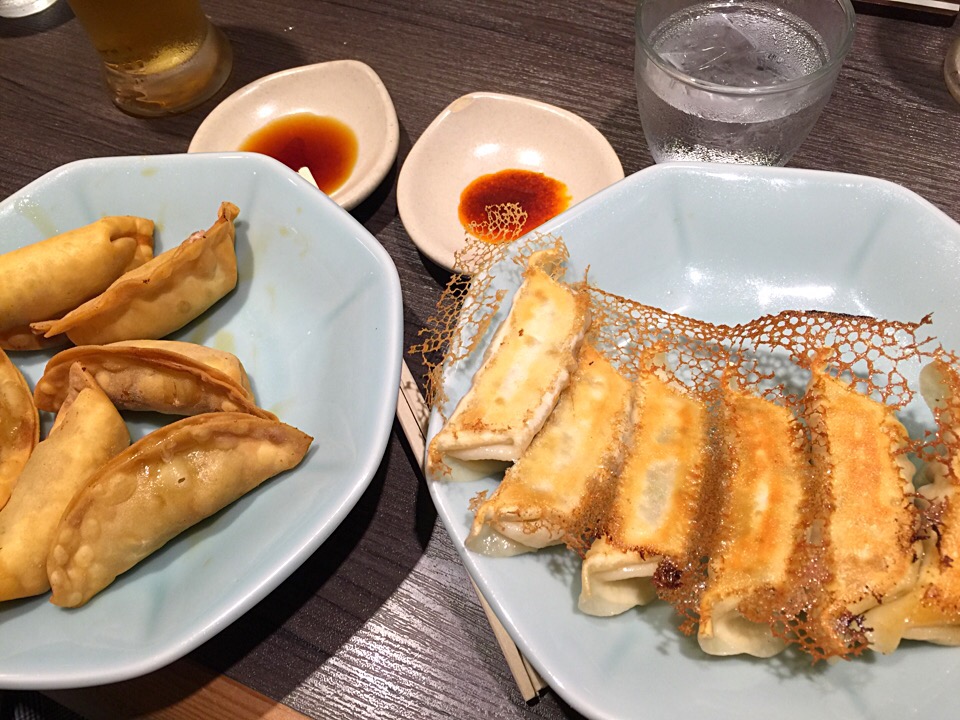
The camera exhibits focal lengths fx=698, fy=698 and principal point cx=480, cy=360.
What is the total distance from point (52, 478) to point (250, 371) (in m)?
0.48

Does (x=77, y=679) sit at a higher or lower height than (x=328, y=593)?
higher

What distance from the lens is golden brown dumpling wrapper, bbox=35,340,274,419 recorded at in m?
1.50

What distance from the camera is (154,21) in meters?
2.36

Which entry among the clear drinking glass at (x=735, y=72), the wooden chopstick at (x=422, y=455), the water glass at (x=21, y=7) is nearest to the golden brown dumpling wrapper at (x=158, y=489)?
the wooden chopstick at (x=422, y=455)

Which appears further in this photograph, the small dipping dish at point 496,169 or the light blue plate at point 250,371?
the small dipping dish at point 496,169

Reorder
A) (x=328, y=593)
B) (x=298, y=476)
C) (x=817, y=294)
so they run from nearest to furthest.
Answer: (x=298, y=476) → (x=328, y=593) → (x=817, y=294)

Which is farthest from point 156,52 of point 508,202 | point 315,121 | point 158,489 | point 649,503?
point 649,503

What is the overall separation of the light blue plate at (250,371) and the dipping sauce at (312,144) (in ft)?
1.67

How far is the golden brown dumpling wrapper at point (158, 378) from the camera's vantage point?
58.9 inches

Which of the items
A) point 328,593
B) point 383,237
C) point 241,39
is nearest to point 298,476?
point 328,593

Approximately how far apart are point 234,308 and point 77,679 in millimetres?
926

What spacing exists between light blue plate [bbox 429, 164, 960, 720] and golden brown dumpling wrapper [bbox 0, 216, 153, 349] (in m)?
0.95

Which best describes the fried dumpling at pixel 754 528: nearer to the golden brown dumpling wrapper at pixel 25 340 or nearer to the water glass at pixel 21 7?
the golden brown dumpling wrapper at pixel 25 340

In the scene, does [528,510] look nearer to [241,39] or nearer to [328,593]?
[328,593]
